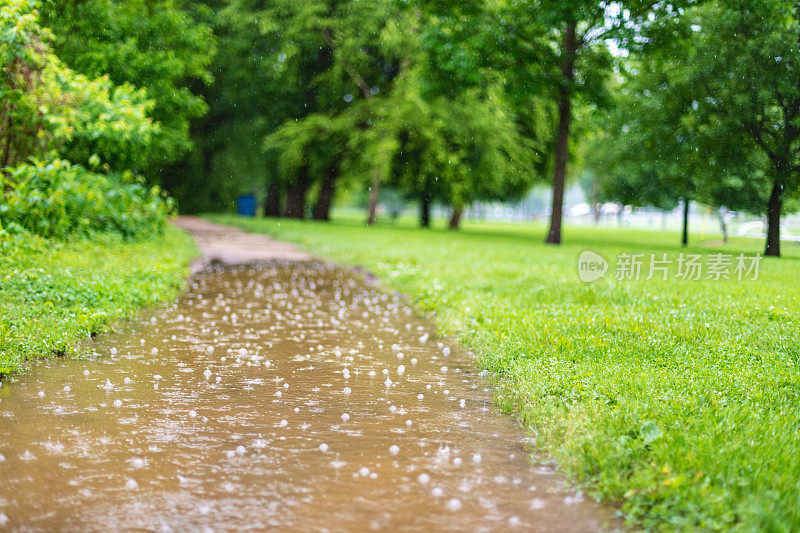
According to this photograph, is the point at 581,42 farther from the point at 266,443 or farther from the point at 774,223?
the point at 266,443

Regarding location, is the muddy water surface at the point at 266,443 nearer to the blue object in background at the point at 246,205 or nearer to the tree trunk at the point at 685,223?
the tree trunk at the point at 685,223

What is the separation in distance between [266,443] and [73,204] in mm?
10087

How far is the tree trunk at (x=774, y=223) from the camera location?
419 inches

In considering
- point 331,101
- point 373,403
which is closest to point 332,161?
point 331,101

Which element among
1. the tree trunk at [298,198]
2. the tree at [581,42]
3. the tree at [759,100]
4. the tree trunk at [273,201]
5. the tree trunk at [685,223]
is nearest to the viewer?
the tree at [759,100]

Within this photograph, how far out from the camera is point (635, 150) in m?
19.2

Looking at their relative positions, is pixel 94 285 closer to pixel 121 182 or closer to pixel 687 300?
pixel 687 300

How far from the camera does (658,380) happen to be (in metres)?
5.03

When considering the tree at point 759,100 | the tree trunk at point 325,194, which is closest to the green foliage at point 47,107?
the tree at point 759,100

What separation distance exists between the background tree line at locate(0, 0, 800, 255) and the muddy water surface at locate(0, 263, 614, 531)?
647cm

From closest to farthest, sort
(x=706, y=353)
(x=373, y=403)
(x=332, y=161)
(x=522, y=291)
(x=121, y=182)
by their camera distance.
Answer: (x=373, y=403) < (x=706, y=353) < (x=522, y=291) < (x=121, y=182) < (x=332, y=161)

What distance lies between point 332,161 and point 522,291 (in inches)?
969

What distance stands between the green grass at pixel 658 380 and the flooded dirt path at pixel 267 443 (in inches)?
11.3

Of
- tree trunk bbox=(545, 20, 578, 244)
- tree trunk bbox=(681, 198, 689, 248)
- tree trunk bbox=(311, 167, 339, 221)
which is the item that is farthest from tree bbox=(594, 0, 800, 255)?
tree trunk bbox=(311, 167, 339, 221)
